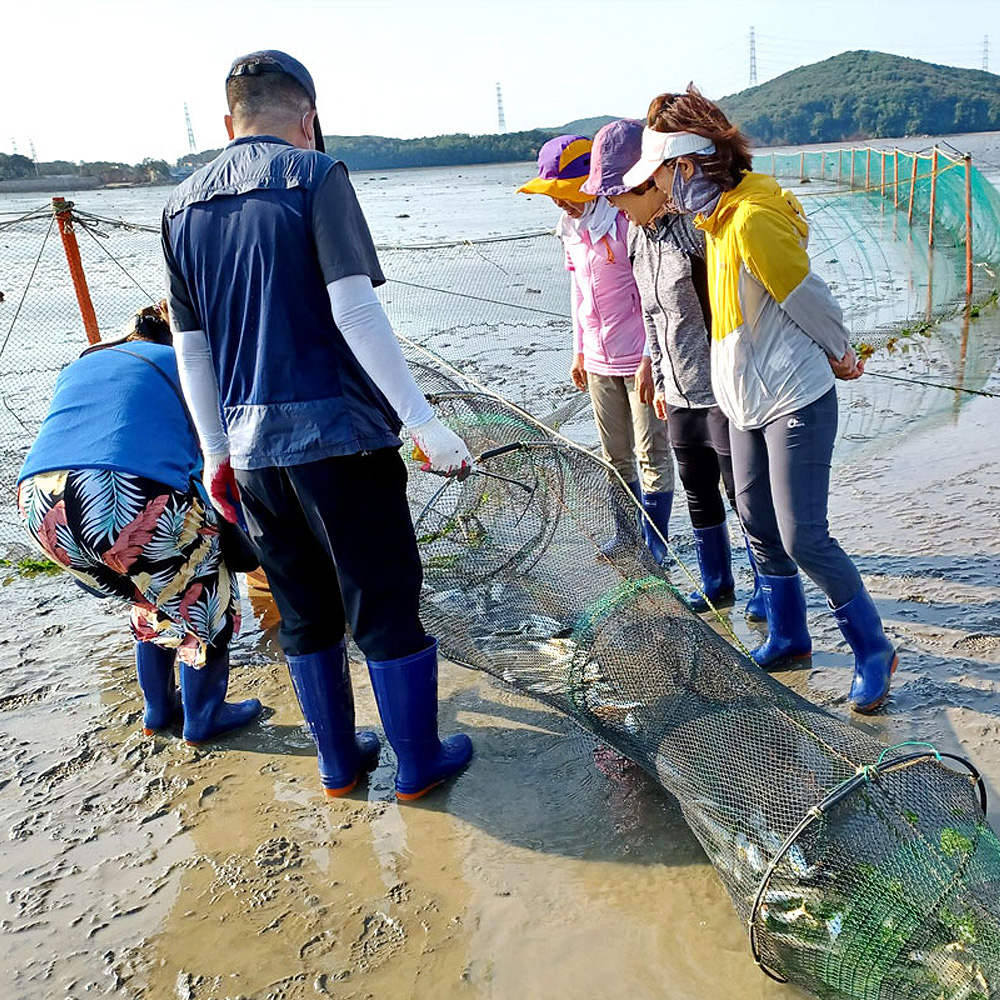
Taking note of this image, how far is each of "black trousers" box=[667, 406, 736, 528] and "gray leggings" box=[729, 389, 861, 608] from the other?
39cm

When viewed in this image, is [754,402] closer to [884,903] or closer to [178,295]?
[884,903]

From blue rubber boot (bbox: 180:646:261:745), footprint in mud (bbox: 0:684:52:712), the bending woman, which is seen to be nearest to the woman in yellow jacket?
the bending woman

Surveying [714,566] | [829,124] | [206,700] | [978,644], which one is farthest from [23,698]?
[829,124]

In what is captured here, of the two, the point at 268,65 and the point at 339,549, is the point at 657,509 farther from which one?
the point at 268,65

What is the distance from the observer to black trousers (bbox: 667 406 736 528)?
372 cm

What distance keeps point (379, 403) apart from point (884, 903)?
178 centimetres

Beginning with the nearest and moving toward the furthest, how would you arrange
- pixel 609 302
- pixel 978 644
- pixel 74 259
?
pixel 978 644
pixel 609 302
pixel 74 259

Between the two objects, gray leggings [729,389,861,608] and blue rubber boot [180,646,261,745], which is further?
blue rubber boot [180,646,261,745]

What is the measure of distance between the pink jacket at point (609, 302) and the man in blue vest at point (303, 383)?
1564 millimetres

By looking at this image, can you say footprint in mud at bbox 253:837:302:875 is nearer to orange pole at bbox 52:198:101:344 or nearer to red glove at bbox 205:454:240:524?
red glove at bbox 205:454:240:524

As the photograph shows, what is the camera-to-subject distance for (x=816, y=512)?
10.3ft

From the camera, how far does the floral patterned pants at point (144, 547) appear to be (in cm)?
291

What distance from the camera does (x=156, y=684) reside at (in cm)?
355

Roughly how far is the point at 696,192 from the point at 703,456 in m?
1.23
